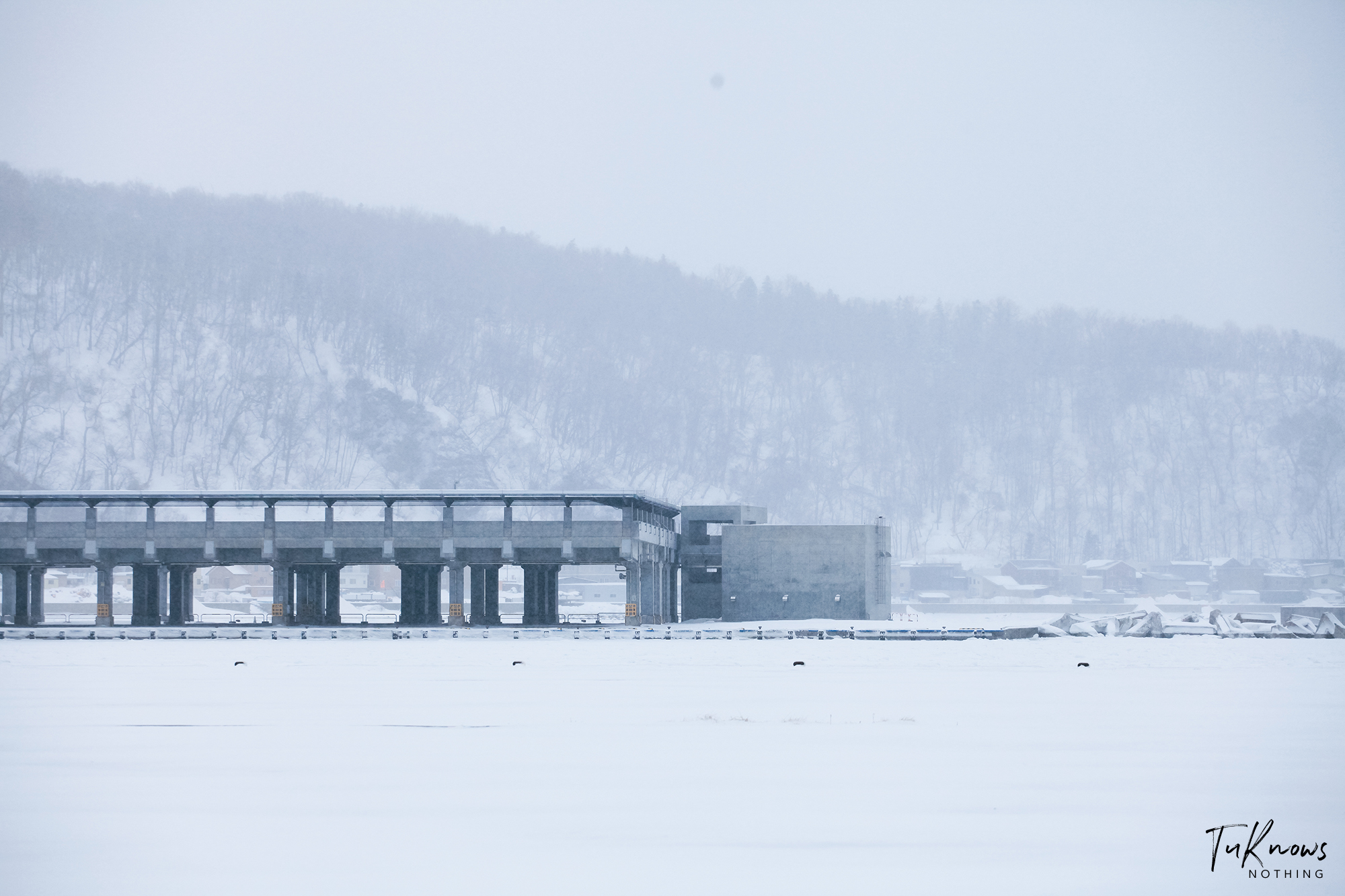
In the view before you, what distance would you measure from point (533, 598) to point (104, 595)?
29173 mm

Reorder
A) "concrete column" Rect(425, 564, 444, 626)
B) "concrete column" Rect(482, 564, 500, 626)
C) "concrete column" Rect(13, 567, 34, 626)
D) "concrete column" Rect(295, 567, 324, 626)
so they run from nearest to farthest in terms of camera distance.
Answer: "concrete column" Rect(13, 567, 34, 626) < "concrete column" Rect(425, 564, 444, 626) < "concrete column" Rect(295, 567, 324, 626) < "concrete column" Rect(482, 564, 500, 626)

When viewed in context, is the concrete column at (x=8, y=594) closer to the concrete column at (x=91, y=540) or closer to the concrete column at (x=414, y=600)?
the concrete column at (x=91, y=540)

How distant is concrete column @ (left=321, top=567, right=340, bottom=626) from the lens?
119m

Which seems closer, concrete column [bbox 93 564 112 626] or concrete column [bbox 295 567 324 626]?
concrete column [bbox 93 564 112 626]

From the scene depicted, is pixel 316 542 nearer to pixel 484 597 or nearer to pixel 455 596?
pixel 455 596

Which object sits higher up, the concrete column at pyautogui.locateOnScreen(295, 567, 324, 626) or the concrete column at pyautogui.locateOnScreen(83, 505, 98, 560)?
the concrete column at pyautogui.locateOnScreen(83, 505, 98, 560)

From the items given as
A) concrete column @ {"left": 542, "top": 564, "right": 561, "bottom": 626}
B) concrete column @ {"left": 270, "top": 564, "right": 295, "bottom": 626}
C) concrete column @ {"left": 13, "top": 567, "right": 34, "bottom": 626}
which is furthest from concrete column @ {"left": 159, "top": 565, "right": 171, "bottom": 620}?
concrete column @ {"left": 542, "top": 564, "right": 561, "bottom": 626}

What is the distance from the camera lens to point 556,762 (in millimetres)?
27016

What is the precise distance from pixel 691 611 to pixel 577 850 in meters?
102

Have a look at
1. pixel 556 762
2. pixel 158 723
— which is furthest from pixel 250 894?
pixel 158 723

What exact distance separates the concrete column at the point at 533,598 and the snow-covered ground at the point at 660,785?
213 feet

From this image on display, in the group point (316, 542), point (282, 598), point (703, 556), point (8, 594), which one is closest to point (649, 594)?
point (703, 556)

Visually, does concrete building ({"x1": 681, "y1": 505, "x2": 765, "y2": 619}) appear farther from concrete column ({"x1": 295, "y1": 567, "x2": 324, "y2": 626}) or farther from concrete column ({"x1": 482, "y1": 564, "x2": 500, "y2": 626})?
concrete column ({"x1": 295, "y1": 567, "x2": 324, "y2": 626})

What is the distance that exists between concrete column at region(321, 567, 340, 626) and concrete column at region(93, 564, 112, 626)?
15.9 meters
